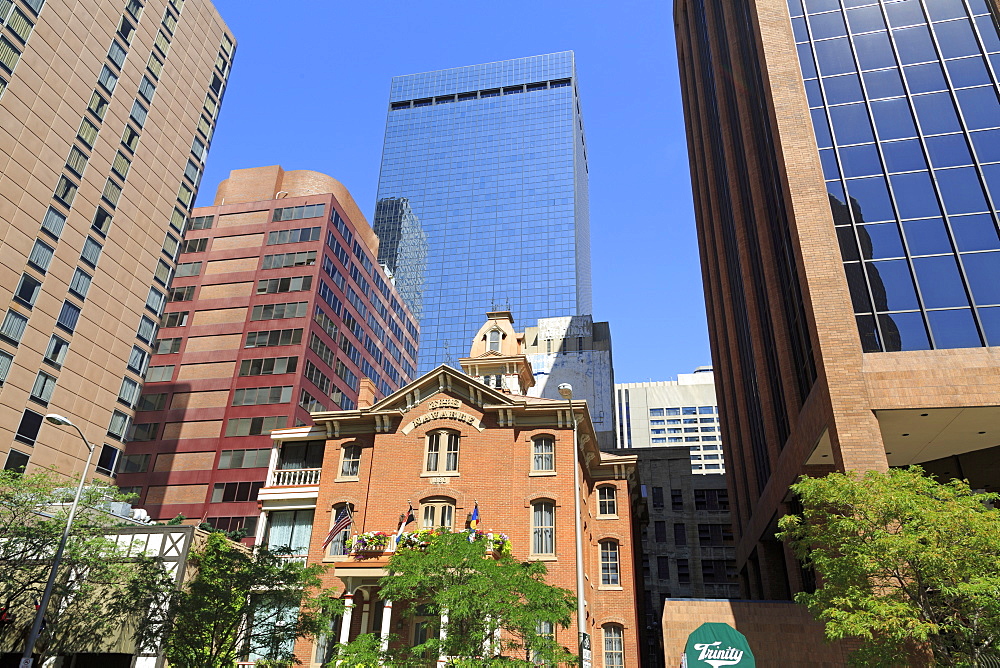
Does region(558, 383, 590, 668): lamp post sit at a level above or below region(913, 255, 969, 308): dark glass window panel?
below

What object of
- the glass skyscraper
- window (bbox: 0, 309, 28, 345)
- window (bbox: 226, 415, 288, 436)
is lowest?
window (bbox: 0, 309, 28, 345)

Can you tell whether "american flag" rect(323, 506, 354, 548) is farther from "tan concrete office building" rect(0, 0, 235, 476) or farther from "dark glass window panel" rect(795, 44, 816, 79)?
"dark glass window panel" rect(795, 44, 816, 79)

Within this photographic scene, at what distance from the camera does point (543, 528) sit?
35.7 m

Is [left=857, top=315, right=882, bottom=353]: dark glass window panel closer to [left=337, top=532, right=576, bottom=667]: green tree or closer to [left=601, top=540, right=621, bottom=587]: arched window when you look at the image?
[left=337, top=532, right=576, bottom=667]: green tree

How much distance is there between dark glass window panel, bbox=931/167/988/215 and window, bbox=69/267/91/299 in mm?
55328

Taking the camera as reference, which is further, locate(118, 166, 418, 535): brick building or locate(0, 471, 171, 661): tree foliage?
locate(118, 166, 418, 535): brick building

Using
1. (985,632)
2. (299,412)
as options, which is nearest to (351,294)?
(299,412)

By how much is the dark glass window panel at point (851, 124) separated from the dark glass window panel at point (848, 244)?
4929 millimetres

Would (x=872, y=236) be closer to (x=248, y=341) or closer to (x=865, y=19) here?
(x=865, y=19)

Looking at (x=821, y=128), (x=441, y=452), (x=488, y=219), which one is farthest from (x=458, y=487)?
(x=488, y=219)

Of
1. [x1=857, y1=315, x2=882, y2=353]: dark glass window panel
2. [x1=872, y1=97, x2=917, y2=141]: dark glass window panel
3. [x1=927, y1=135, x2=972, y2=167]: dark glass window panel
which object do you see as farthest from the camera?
[x1=872, y1=97, x2=917, y2=141]: dark glass window panel

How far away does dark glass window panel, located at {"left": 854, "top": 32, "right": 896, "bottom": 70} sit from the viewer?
36188 mm

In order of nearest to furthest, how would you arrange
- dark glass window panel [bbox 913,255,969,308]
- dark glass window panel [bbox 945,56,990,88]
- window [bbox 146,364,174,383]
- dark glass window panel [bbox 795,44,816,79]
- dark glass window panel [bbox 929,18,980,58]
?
1. dark glass window panel [bbox 913,255,969,308]
2. dark glass window panel [bbox 945,56,990,88]
3. dark glass window panel [bbox 929,18,980,58]
4. dark glass window panel [bbox 795,44,816,79]
5. window [bbox 146,364,174,383]

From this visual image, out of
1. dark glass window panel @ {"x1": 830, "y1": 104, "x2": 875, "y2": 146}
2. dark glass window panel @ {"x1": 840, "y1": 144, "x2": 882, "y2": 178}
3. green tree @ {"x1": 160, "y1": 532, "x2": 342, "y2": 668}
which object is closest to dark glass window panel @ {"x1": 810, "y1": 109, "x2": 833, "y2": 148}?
dark glass window panel @ {"x1": 830, "y1": 104, "x2": 875, "y2": 146}
